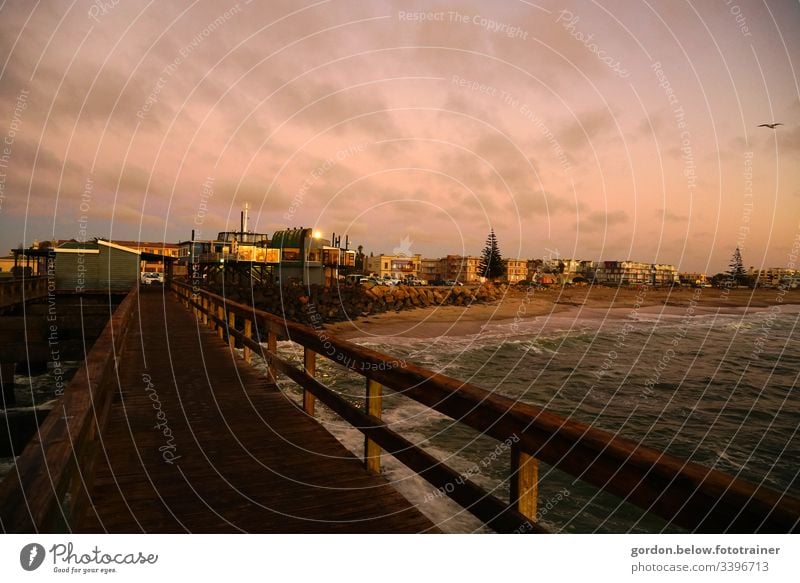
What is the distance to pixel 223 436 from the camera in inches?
194

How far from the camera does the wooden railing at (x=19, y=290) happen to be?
16.9 metres

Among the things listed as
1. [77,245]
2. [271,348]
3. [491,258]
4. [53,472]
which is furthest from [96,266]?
[491,258]

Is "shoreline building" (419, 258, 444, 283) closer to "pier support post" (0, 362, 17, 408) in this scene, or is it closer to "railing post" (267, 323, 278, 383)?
"pier support post" (0, 362, 17, 408)

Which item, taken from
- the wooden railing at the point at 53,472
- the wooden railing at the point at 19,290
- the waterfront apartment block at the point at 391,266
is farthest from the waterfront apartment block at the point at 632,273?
the wooden railing at the point at 53,472

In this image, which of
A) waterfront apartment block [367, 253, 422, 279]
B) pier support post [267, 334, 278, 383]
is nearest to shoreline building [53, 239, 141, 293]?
pier support post [267, 334, 278, 383]

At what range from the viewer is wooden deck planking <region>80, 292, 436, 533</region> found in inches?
123

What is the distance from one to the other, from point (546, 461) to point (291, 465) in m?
2.82

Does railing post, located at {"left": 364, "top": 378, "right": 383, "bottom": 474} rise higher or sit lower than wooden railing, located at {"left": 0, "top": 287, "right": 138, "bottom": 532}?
lower

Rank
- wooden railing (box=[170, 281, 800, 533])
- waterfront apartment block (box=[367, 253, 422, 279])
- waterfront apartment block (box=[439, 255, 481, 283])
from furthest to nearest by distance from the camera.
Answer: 1. waterfront apartment block (box=[439, 255, 481, 283])
2. waterfront apartment block (box=[367, 253, 422, 279])
3. wooden railing (box=[170, 281, 800, 533])

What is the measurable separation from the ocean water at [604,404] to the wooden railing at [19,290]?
33.6ft

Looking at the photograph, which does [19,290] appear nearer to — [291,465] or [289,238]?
[291,465]

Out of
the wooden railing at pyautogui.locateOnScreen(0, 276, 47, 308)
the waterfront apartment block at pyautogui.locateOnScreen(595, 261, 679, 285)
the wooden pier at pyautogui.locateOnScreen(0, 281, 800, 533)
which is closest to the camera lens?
the wooden pier at pyautogui.locateOnScreen(0, 281, 800, 533)
